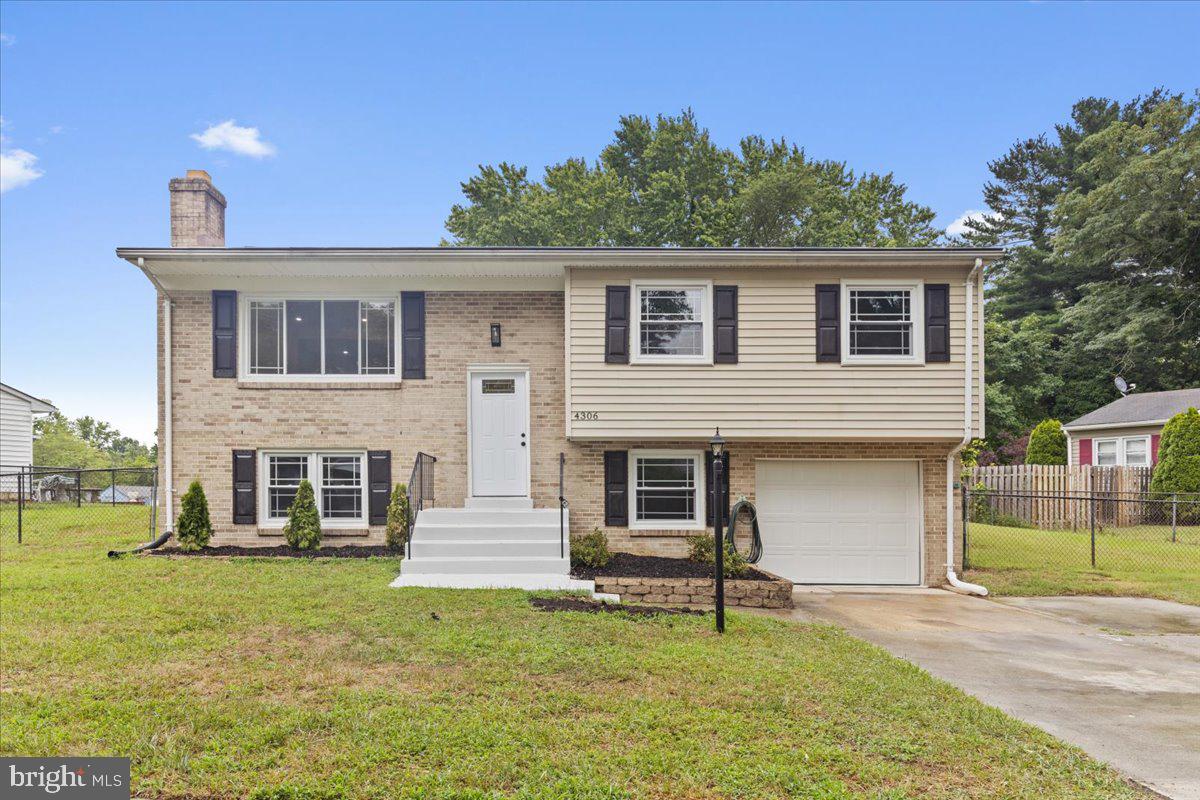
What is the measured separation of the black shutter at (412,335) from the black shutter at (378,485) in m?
1.37

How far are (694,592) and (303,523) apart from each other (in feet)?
20.0

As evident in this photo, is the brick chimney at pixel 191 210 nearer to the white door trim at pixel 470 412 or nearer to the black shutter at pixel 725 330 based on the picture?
the white door trim at pixel 470 412

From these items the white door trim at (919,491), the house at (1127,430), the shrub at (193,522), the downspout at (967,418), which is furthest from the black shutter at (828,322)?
the house at (1127,430)

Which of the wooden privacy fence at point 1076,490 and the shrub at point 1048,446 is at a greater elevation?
the shrub at point 1048,446

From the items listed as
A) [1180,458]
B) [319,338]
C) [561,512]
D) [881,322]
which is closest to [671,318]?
[881,322]

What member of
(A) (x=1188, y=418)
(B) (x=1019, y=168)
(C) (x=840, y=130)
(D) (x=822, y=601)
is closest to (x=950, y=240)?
(B) (x=1019, y=168)

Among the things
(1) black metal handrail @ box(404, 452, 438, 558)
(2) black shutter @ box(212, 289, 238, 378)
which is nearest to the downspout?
(1) black metal handrail @ box(404, 452, 438, 558)

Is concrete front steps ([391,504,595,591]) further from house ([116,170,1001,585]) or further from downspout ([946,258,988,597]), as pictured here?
downspout ([946,258,988,597])

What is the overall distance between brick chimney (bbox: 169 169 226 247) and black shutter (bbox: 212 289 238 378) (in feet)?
4.63

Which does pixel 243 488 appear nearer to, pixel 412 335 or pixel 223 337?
pixel 223 337

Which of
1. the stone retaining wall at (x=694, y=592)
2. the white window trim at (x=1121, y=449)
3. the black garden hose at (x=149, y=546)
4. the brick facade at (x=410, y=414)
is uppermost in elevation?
the brick facade at (x=410, y=414)

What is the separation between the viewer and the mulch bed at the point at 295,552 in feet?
32.1

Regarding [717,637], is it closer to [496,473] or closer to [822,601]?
[822,601]

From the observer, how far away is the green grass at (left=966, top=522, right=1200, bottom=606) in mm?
9578
